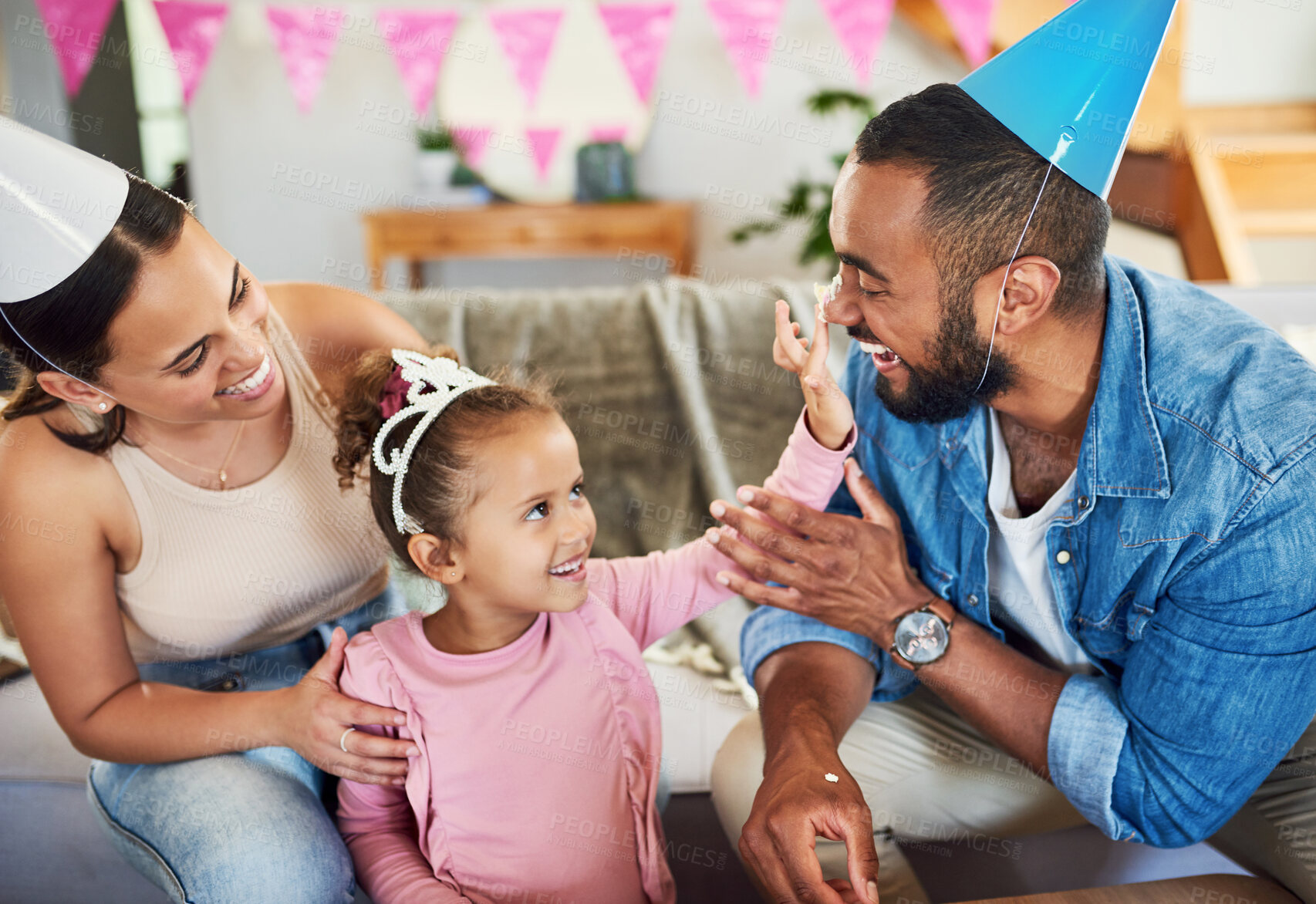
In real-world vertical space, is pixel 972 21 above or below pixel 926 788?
above

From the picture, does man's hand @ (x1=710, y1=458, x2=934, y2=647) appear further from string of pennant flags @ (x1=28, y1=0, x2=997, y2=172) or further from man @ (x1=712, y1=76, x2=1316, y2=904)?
string of pennant flags @ (x1=28, y1=0, x2=997, y2=172)

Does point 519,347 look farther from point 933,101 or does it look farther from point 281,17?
point 281,17

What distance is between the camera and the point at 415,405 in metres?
1.04

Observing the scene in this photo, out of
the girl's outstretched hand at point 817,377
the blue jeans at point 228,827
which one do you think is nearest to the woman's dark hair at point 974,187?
the girl's outstretched hand at point 817,377

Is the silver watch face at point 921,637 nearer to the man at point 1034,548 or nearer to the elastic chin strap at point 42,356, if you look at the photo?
the man at point 1034,548

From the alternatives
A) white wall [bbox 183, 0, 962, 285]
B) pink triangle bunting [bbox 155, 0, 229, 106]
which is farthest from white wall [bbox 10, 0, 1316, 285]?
pink triangle bunting [bbox 155, 0, 229, 106]

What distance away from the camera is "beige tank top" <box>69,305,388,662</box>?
108 cm

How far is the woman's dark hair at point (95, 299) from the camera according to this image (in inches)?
34.2

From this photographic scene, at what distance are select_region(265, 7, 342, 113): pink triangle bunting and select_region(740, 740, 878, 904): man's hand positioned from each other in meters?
4.18

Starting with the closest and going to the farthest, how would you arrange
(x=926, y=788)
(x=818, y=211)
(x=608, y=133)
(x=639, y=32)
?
(x=926, y=788) < (x=818, y=211) < (x=639, y=32) < (x=608, y=133)

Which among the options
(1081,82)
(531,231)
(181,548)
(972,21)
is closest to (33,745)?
(181,548)

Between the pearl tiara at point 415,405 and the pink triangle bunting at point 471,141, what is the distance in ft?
11.7

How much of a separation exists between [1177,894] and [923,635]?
0.34m

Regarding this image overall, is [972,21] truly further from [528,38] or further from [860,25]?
[528,38]
